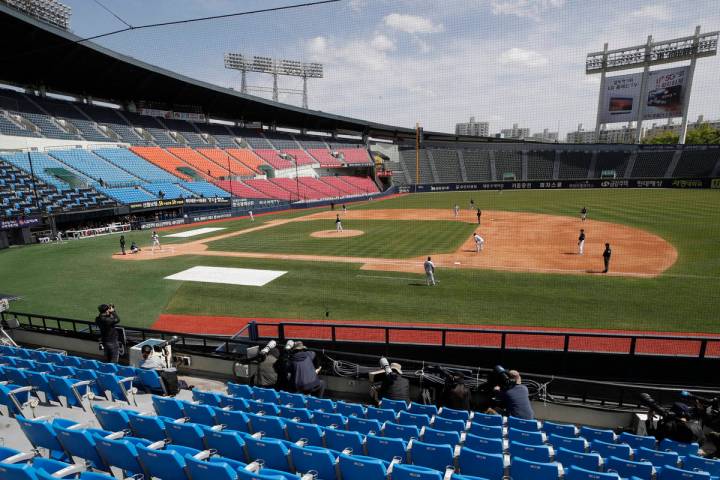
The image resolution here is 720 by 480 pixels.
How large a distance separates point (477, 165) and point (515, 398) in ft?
247

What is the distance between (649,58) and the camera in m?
58.3

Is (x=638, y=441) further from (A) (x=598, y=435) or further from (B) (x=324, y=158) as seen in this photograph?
(B) (x=324, y=158)

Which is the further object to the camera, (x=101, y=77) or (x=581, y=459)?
(x=101, y=77)

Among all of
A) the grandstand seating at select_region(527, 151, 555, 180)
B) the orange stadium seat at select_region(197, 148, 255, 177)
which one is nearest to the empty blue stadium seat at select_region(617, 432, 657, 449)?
the orange stadium seat at select_region(197, 148, 255, 177)

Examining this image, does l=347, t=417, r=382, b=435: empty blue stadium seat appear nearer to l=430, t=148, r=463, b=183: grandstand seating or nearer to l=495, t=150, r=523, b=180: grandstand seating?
l=430, t=148, r=463, b=183: grandstand seating

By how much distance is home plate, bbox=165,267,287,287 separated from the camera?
1878 centimetres

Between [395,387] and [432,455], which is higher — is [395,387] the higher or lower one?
the lower one

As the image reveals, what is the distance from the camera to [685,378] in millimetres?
8680

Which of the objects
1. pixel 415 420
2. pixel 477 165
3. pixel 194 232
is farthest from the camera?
pixel 477 165

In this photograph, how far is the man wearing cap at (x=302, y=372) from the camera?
23.1ft

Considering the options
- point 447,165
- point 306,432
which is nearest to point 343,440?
point 306,432

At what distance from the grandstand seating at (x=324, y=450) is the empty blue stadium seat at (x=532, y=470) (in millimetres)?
11

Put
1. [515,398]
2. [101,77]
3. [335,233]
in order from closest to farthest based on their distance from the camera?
[515,398] < [335,233] < [101,77]

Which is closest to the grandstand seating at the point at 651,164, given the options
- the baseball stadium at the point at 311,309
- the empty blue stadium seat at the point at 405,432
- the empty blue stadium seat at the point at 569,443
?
the baseball stadium at the point at 311,309
